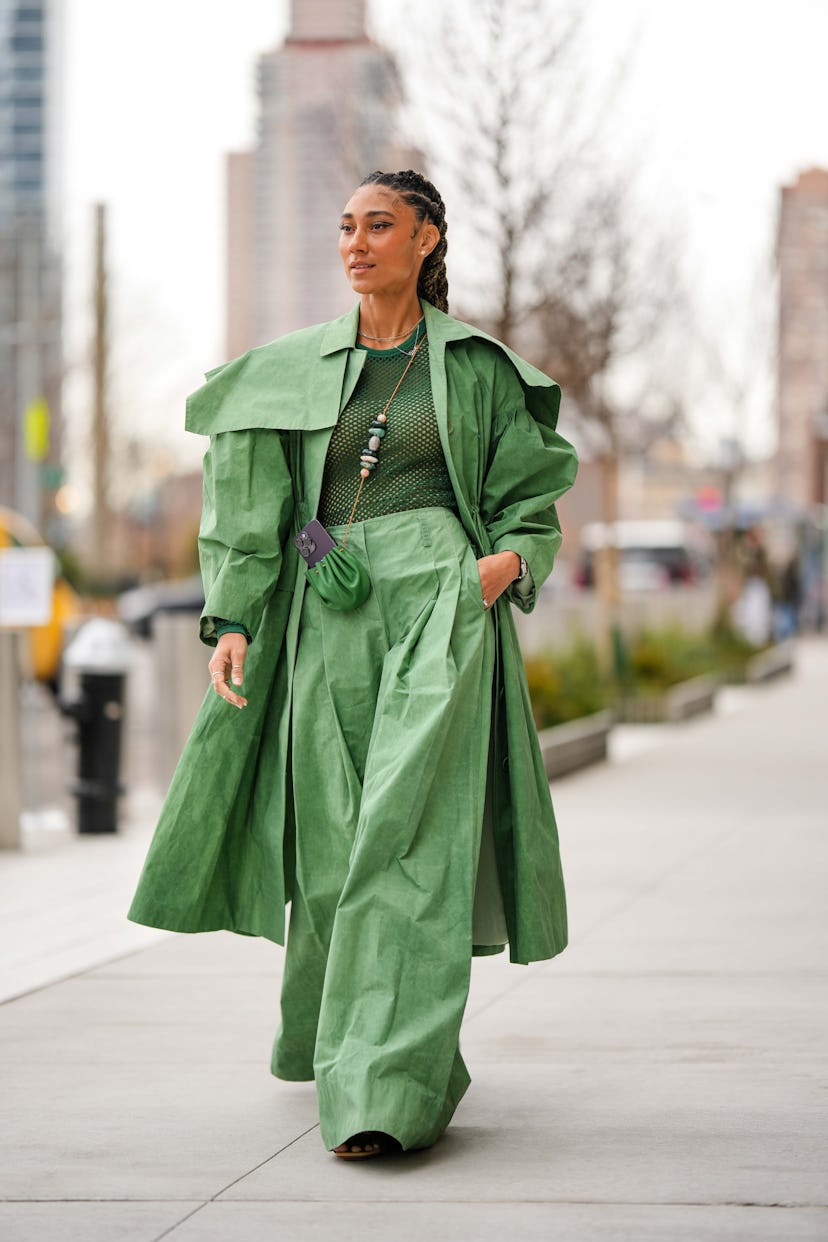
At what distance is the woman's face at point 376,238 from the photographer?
4582 millimetres

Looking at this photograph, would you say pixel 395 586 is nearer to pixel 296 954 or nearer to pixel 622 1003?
pixel 296 954

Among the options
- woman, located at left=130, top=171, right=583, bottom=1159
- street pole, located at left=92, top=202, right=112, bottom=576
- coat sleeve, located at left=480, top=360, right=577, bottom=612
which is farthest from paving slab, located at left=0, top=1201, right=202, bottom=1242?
street pole, located at left=92, top=202, right=112, bottom=576

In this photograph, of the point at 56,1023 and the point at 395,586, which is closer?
the point at 395,586

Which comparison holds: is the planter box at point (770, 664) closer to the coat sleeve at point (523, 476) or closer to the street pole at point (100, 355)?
the street pole at point (100, 355)

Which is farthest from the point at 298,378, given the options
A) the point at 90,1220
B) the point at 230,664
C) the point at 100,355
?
the point at 100,355

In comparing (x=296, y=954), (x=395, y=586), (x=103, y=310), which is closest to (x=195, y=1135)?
(x=296, y=954)

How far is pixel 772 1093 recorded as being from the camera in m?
4.82

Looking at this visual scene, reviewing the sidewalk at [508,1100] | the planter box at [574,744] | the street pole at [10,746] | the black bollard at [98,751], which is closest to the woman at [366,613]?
the sidewalk at [508,1100]

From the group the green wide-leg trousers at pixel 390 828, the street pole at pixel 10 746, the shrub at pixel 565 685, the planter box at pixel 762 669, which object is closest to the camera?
the green wide-leg trousers at pixel 390 828

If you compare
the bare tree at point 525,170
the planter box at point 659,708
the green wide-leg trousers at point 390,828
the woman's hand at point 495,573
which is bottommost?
the planter box at point 659,708

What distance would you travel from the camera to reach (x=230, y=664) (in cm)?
460

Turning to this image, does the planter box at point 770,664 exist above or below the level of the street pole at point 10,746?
below

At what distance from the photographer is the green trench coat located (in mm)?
4555

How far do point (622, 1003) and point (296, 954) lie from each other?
5.32ft
